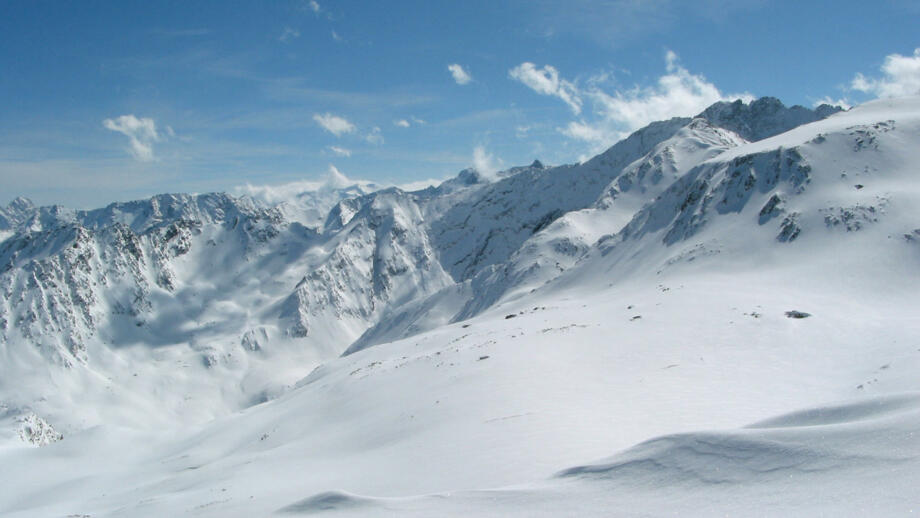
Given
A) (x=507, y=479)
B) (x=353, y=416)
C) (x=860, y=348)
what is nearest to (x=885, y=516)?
(x=507, y=479)

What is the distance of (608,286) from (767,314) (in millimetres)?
38277

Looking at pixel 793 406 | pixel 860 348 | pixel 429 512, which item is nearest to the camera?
pixel 429 512

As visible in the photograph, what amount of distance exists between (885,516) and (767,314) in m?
26.6

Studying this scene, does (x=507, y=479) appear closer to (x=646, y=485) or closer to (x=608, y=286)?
(x=646, y=485)

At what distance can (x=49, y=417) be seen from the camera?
578 feet

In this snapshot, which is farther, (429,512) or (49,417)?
(49,417)

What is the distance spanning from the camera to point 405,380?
3206 cm

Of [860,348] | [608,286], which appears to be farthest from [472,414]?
[608,286]

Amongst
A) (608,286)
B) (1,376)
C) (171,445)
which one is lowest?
(171,445)

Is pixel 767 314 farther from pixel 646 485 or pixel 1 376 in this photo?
pixel 1 376

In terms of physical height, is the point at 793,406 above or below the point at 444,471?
below

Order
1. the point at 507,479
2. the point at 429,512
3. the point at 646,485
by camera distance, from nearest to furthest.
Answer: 1. the point at 646,485
2. the point at 429,512
3. the point at 507,479

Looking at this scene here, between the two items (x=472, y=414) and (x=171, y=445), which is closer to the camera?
(x=472, y=414)

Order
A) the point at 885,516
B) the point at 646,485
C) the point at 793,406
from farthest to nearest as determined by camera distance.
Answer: the point at 793,406
the point at 646,485
the point at 885,516
